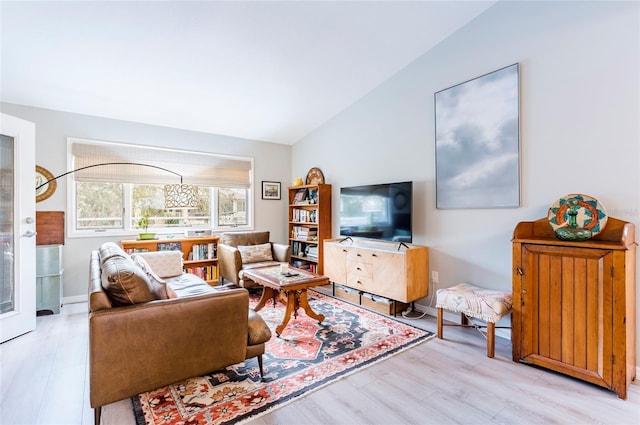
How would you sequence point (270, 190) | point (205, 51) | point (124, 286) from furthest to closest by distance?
point (270, 190)
point (205, 51)
point (124, 286)


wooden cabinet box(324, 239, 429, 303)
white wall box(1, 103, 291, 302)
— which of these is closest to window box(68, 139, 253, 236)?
white wall box(1, 103, 291, 302)

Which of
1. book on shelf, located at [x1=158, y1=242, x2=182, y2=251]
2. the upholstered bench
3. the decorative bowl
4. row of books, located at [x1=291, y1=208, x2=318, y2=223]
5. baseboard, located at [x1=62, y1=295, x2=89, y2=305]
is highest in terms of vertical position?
row of books, located at [x1=291, y1=208, x2=318, y2=223]

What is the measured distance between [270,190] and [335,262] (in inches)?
78.6

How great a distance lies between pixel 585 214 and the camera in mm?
2123

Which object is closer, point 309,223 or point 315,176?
point 309,223

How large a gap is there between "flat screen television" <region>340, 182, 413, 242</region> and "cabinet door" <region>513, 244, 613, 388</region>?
1.28 meters

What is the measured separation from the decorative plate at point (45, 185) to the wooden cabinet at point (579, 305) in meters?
A: 4.87

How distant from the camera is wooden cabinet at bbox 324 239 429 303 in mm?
3229

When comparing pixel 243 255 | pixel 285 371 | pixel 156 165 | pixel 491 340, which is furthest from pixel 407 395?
pixel 156 165

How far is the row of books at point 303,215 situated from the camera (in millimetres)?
4848

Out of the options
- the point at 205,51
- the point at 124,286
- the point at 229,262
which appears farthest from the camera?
the point at 229,262

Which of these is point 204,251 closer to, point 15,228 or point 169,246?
point 169,246

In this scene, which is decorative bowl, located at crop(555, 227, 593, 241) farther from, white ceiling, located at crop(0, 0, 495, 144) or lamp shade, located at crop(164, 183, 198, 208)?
lamp shade, located at crop(164, 183, 198, 208)

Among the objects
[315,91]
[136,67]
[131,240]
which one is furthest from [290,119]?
[131,240]
